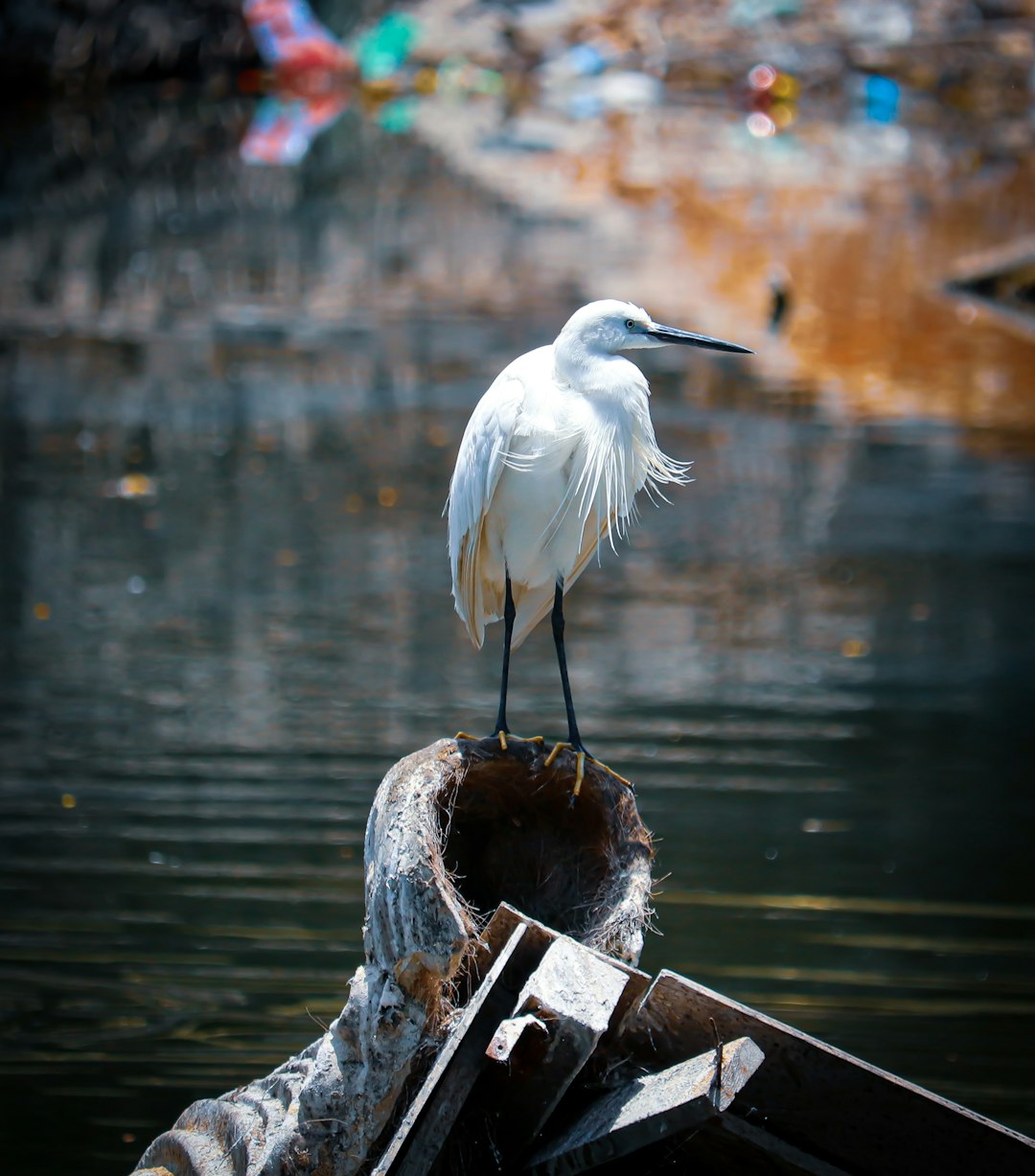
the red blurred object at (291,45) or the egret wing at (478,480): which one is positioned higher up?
the red blurred object at (291,45)

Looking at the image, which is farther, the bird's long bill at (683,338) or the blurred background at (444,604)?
the blurred background at (444,604)

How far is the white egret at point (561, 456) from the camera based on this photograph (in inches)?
171

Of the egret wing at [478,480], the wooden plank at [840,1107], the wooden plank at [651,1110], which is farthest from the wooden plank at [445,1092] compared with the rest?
the egret wing at [478,480]

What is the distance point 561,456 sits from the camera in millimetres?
4445

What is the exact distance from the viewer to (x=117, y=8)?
102 feet

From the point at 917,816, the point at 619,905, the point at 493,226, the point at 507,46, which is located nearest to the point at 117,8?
the point at 507,46

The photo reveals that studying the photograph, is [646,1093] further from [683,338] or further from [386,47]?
[386,47]

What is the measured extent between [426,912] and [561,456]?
1.40 metres

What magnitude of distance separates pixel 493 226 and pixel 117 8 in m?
16.0

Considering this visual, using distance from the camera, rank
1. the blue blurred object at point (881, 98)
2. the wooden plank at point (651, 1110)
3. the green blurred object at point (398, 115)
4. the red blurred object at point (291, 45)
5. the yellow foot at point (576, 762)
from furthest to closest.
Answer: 1. the red blurred object at point (291, 45)
2. the blue blurred object at point (881, 98)
3. the green blurred object at point (398, 115)
4. the yellow foot at point (576, 762)
5. the wooden plank at point (651, 1110)

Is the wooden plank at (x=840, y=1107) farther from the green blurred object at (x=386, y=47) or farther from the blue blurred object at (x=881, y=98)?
the green blurred object at (x=386, y=47)

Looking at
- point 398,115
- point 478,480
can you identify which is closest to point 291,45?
point 398,115

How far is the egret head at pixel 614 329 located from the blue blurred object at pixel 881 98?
2745 centimetres

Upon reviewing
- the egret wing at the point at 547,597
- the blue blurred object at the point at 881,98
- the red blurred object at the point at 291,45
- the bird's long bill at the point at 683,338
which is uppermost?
the red blurred object at the point at 291,45
